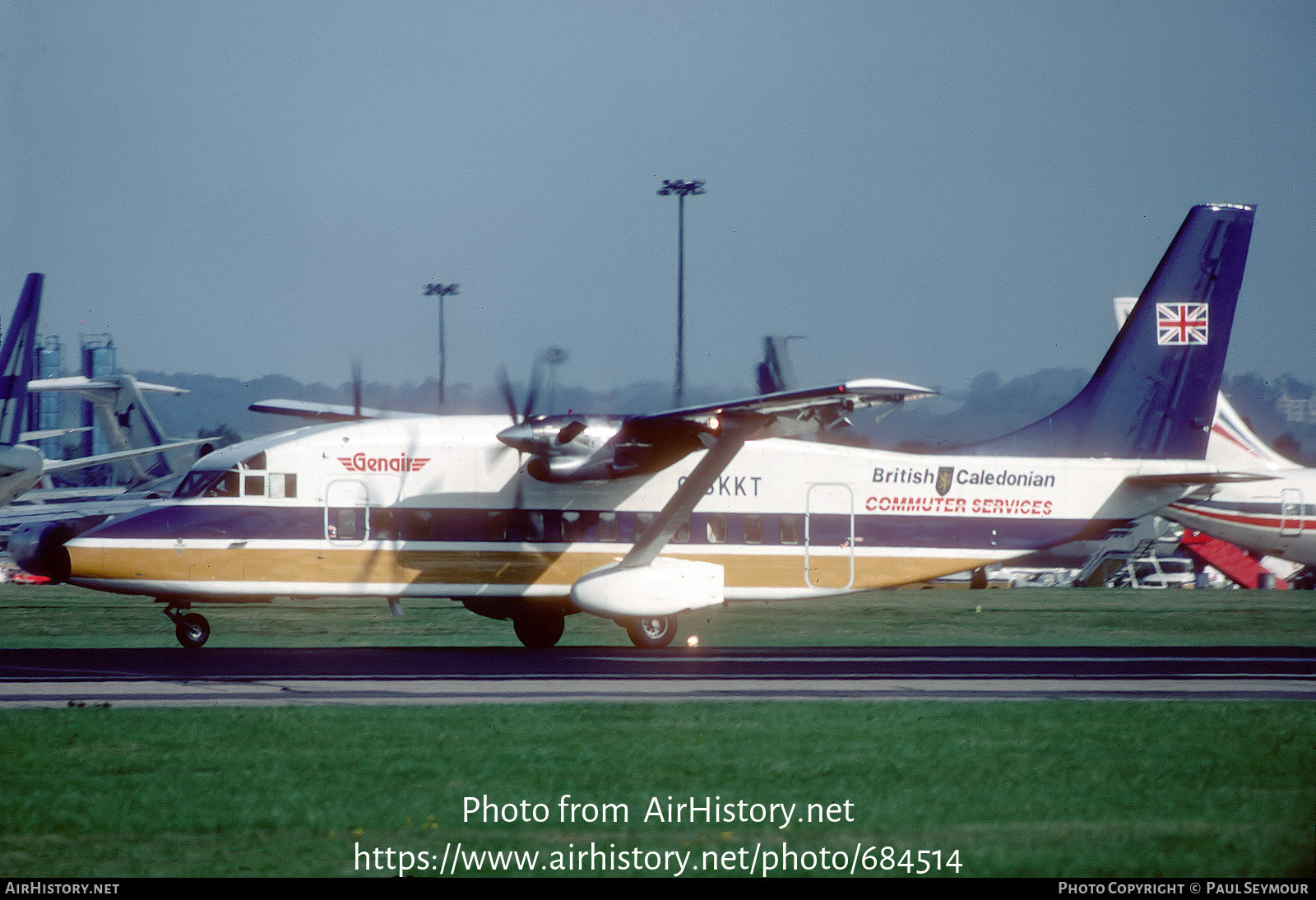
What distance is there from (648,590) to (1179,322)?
38.4 feet

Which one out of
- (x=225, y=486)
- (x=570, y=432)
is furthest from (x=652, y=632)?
(x=225, y=486)

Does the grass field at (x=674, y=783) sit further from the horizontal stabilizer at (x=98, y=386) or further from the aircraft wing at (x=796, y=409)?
the horizontal stabilizer at (x=98, y=386)

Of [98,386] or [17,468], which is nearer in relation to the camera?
[17,468]

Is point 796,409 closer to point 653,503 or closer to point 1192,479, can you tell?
point 653,503

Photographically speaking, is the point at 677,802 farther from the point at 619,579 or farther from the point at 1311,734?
the point at 619,579

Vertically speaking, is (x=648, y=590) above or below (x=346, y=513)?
below

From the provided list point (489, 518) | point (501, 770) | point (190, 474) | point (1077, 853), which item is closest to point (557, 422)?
point (489, 518)

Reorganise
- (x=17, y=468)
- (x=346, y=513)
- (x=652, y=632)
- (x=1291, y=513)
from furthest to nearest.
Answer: (x=1291, y=513) < (x=17, y=468) < (x=652, y=632) < (x=346, y=513)

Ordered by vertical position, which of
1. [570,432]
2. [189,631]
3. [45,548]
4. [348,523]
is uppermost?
→ [570,432]

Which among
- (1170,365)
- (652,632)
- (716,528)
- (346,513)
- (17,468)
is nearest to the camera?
(346,513)

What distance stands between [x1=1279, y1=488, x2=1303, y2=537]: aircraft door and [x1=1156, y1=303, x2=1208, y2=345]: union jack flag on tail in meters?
14.5

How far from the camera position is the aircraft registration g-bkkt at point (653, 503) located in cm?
2322

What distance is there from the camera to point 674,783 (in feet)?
36.4

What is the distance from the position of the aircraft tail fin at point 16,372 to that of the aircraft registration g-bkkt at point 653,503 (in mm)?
5618
